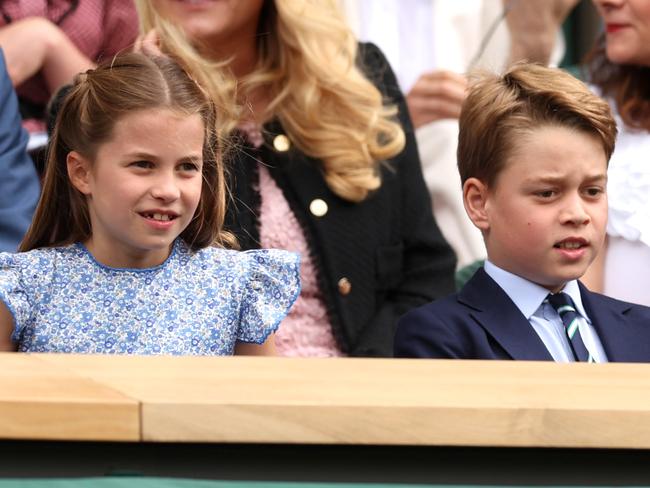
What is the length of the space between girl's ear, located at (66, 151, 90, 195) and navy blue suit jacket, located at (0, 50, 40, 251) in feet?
1.47

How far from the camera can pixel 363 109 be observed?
108 inches

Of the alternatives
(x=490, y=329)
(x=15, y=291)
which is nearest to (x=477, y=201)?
(x=490, y=329)

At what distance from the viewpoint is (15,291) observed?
6.42 ft

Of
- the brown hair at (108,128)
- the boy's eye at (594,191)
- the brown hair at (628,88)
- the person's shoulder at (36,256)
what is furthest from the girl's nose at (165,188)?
the brown hair at (628,88)

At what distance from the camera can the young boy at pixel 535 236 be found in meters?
1.96

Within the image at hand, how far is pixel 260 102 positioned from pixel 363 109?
22 cm

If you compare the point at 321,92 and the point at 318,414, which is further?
the point at 321,92

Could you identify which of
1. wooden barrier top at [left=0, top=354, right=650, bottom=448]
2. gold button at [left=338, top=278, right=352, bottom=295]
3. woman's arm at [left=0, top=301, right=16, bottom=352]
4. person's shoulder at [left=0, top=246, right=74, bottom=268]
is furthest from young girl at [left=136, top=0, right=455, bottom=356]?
wooden barrier top at [left=0, top=354, right=650, bottom=448]

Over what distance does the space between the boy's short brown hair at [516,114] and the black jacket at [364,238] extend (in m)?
0.58

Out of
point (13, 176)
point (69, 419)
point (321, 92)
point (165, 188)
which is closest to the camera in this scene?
point (69, 419)

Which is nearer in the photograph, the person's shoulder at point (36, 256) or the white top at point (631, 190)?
the person's shoulder at point (36, 256)

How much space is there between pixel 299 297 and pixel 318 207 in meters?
0.19

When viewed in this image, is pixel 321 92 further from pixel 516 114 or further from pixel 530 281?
pixel 530 281

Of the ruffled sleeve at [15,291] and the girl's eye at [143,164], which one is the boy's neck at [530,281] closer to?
the girl's eye at [143,164]
